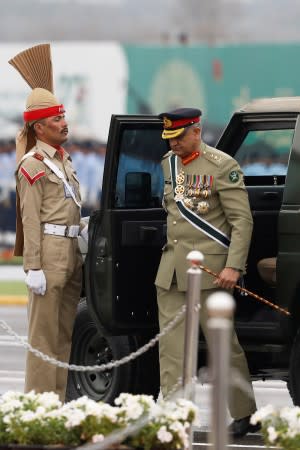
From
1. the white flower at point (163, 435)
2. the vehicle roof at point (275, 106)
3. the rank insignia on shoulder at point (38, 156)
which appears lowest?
the white flower at point (163, 435)

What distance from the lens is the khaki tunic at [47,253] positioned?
877 cm

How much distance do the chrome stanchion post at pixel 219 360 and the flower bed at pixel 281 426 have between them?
3.78 feet

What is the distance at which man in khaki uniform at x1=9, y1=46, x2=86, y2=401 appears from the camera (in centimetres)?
877

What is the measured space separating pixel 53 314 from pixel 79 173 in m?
16.1

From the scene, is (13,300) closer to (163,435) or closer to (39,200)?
(39,200)

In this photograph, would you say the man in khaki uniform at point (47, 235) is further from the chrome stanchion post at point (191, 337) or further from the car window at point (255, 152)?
the chrome stanchion post at point (191, 337)

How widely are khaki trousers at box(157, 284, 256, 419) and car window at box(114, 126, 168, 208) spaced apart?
0.83m

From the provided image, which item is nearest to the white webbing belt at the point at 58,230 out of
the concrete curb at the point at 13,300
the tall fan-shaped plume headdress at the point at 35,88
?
the tall fan-shaped plume headdress at the point at 35,88

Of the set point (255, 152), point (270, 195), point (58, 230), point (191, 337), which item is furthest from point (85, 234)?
point (191, 337)

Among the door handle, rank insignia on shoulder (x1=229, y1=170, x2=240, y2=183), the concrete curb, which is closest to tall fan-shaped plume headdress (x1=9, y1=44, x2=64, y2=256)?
rank insignia on shoulder (x1=229, y1=170, x2=240, y2=183)

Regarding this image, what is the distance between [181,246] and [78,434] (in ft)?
6.80

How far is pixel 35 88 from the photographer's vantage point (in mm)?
9047

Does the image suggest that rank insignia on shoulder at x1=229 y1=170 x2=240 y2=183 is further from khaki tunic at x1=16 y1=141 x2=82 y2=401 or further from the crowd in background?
the crowd in background

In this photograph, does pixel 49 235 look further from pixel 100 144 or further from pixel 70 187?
pixel 100 144
